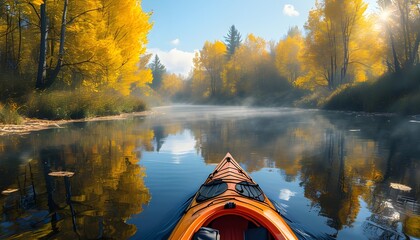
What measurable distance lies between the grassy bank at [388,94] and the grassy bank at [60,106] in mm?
23325

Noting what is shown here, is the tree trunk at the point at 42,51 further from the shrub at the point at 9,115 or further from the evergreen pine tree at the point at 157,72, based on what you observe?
the evergreen pine tree at the point at 157,72

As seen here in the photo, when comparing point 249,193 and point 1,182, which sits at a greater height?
point 249,193

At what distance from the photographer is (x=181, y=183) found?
798 centimetres

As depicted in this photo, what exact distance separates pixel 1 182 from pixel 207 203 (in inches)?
249

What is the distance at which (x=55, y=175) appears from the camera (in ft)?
27.7

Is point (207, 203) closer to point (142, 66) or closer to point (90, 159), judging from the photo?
point (90, 159)

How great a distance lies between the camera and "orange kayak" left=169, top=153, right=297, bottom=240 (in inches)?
155

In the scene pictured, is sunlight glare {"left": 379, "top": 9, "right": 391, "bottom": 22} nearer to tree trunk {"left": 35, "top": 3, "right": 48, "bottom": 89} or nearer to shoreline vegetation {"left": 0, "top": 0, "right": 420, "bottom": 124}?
shoreline vegetation {"left": 0, "top": 0, "right": 420, "bottom": 124}

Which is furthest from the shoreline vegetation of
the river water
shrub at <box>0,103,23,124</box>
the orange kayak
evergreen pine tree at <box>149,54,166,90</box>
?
evergreen pine tree at <box>149,54,166,90</box>

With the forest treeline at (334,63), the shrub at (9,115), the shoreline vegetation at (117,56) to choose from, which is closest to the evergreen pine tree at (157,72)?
the forest treeline at (334,63)

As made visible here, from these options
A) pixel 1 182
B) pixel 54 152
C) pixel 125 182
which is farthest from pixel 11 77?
pixel 125 182

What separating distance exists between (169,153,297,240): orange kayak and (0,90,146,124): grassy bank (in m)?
16.3

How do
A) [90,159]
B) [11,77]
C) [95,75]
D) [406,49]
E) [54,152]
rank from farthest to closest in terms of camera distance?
1. [406,49]
2. [95,75]
3. [11,77]
4. [54,152]
5. [90,159]

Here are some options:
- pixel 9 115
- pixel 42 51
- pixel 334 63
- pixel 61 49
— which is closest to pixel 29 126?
pixel 9 115
